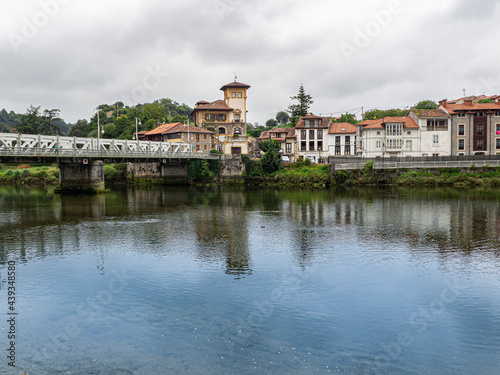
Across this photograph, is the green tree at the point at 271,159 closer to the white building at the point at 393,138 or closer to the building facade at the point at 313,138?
the building facade at the point at 313,138

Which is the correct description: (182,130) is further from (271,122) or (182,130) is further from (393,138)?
(271,122)

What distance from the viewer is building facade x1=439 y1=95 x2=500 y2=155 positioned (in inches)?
3538

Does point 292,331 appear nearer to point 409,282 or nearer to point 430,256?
point 409,282

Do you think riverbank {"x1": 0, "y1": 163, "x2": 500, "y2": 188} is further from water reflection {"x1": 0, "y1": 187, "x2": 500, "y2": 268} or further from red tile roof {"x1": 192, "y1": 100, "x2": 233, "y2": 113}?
water reflection {"x1": 0, "y1": 187, "x2": 500, "y2": 268}

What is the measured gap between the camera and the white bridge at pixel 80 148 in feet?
181

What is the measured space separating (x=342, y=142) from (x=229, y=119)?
98.5ft

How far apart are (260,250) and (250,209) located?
20.7m

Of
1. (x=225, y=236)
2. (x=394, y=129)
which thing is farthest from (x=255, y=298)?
(x=394, y=129)

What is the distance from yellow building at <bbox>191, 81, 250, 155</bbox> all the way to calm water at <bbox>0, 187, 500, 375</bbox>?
7038 centimetres

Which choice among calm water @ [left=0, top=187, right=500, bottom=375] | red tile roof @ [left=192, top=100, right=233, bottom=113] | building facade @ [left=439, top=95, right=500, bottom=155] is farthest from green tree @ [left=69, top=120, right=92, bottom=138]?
calm water @ [left=0, top=187, right=500, bottom=375]

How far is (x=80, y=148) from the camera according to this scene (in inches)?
2805

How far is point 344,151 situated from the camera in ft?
319

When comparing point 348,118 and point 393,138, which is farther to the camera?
point 348,118

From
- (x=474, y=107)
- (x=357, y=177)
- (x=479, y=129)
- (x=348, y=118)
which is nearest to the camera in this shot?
(x=357, y=177)
